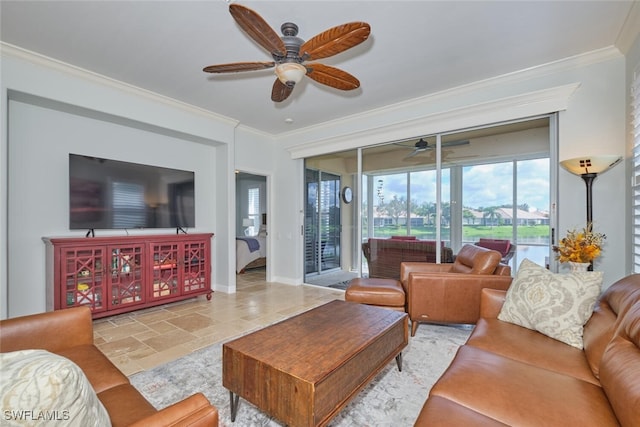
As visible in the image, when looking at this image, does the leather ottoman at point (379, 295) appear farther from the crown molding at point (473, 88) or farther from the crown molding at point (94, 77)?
the crown molding at point (94, 77)

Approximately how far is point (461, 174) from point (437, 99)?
105 cm

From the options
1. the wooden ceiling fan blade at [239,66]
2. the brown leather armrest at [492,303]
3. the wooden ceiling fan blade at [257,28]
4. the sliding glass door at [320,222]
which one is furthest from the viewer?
the sliding glass door at [320,222]

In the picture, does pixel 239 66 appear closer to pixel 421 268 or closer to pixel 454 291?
pixel 454 291

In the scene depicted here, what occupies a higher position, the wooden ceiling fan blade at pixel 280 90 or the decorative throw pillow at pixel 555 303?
the wooden ceiling fan blade at pixel 280 90

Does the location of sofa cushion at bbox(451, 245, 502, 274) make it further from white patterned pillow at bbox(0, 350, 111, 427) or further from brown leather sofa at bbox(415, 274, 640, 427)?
white patterned pillow at bbox(0, 350, 111, 427)

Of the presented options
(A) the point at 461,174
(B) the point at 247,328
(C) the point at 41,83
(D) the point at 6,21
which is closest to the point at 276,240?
(B) the point at 247,328

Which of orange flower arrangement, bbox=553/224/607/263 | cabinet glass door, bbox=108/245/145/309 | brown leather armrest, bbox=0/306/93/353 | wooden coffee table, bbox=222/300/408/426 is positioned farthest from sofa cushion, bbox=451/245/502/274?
cabinet glass door, bbox=108/245/145/309

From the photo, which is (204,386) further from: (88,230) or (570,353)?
(88,230)

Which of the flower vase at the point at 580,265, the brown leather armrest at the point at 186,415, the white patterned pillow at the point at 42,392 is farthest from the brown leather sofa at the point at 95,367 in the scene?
the flower vase at the point at 580,265

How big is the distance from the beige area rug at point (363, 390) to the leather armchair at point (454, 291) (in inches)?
9.6

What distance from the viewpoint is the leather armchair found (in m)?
2.76

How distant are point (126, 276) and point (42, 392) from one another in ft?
11.1

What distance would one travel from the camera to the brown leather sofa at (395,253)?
13.5ft

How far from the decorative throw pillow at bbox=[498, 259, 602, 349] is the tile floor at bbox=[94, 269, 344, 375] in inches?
97.9
